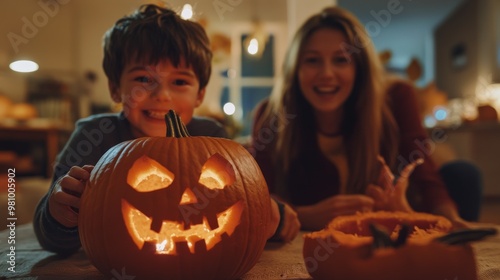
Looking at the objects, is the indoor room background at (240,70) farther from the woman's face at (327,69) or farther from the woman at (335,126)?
the woman's face at (327,69)

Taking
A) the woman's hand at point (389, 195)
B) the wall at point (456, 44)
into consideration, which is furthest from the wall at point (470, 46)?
the woman's hand at point (389, 195)

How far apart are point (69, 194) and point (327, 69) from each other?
873mm

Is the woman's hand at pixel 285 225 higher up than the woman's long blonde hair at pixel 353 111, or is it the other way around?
the woman's long blonde hair at pixel 353 111

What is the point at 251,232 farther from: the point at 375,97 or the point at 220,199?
the point at 375,97

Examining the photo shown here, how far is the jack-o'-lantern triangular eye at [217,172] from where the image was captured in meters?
0.56

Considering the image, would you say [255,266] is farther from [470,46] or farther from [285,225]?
[470,46]

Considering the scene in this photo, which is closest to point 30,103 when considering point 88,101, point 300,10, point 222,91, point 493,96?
point 88,101

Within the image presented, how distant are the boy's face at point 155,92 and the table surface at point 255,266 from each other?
29 centimetres

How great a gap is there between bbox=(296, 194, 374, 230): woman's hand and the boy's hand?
1.93 ft

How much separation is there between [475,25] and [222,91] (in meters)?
3.35

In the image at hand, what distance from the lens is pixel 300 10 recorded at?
194cm

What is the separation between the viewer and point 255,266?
0.64 m

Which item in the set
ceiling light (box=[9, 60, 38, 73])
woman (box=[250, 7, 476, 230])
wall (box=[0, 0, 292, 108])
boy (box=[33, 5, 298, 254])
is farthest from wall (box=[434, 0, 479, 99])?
boy (box=[33, 5, 298, 254])

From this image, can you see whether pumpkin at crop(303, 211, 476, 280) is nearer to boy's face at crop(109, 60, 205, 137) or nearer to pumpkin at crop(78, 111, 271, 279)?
pumpkin at crop(78, 111, 271, 279)
